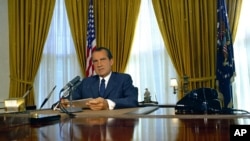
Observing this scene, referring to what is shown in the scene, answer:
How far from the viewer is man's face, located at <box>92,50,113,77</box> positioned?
2992mm

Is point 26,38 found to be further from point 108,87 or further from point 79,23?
point 108,87

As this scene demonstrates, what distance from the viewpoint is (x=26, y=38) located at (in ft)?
17.5

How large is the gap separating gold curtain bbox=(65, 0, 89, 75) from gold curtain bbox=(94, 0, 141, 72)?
0.22 meters

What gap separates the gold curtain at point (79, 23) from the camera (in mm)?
5168

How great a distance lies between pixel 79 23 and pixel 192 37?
200 centimetres

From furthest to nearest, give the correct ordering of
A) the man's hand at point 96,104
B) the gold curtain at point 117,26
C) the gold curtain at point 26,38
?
1. the gold curtain at point 26,38
2. the gold curtain at point 117,26
3. the man's hand at point 96,104

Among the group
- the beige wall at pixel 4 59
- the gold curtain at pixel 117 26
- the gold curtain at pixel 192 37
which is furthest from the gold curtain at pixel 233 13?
the beige wall at pixel 4 59

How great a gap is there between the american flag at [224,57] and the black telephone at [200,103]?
1.67 metres

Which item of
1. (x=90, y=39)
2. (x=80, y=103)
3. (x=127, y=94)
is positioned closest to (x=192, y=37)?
(x=90, y=39)

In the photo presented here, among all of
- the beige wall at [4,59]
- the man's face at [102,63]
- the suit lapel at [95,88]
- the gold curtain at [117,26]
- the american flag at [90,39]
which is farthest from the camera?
the beige wall at [4,59]

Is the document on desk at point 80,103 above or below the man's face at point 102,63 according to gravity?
below

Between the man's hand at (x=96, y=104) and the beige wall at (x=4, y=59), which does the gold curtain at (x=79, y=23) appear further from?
the man's hand at (x=96, y=104)

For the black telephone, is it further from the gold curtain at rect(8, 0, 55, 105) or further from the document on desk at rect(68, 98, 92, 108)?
the gold curtain at rect(8, 0, 55, 105)

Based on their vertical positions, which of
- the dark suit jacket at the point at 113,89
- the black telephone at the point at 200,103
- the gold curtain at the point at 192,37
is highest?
the gold curtain at the point at 192,37
